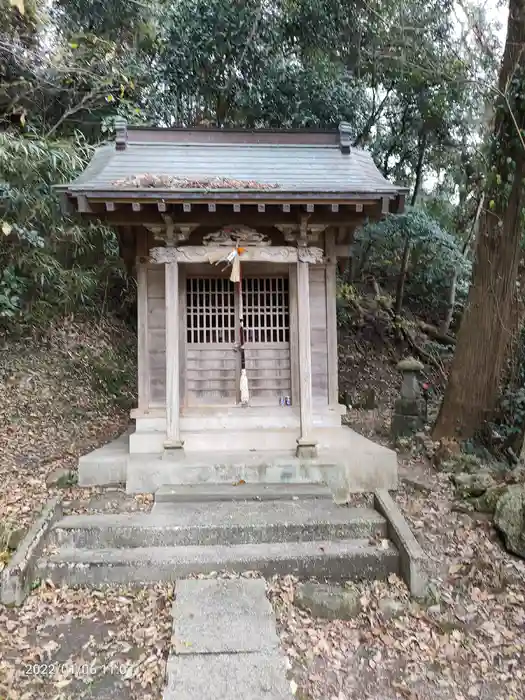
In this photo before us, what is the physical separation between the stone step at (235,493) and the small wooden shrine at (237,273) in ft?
1.28

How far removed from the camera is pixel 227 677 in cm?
303

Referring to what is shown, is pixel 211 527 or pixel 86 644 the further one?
pixel 211 527

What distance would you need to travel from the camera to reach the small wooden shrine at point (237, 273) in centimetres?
573

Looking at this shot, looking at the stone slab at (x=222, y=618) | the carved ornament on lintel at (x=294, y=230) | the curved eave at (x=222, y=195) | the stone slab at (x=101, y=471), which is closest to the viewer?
the stone slab at (x=222, y=618)

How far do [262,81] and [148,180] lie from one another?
7547 millimetres

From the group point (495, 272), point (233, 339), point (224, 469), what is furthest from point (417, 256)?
point (224, 469)

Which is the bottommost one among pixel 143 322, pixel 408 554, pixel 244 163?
pixel 408 554

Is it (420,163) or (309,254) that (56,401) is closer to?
(309,254)

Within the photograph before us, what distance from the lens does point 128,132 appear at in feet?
23.4

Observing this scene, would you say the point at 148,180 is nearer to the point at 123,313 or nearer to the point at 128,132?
the point at 128,132

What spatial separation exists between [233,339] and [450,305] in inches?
421

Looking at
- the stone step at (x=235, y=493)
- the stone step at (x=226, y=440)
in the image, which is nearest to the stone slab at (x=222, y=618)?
the stone step at (x=235, y=493)

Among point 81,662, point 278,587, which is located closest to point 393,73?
point 278,587

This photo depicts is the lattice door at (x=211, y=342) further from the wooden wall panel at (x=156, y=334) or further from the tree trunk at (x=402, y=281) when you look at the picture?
the tree trunk at (x=402, y=281)
